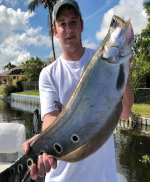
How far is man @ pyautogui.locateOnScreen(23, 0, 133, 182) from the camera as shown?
6.79 ft

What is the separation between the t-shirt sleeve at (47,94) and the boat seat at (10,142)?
Answer: 9.86 ft

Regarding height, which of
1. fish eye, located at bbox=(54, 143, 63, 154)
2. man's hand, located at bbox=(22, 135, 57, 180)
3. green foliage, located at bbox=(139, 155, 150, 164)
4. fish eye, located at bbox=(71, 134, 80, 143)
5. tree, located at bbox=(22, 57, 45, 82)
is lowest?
green foliage, located at bbox=(139, 155, 150, 164)

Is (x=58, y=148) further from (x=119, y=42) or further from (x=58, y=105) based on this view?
(x=119, y=42)

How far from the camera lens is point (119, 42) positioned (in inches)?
66.0

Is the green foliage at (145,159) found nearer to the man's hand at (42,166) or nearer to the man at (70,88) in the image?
the man at (70,88)

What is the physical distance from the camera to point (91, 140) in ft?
5.55

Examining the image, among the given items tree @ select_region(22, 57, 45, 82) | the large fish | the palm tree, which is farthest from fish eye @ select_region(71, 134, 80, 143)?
tree @ select_region(22, 57, 45, 82)

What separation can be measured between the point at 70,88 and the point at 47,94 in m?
0.26

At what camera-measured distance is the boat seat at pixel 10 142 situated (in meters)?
4.82

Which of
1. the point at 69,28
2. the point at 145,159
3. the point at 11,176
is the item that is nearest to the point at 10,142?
the point at 11,176

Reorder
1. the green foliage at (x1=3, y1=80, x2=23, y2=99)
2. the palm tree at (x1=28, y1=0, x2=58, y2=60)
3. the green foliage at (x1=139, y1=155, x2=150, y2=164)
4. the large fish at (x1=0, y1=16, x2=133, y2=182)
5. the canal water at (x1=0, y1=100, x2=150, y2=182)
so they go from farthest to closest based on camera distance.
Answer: the green foliage at (x1=3, y1=80, x2=23, y2=99), the palm tree at (x1=28, y1=0, x2=58, y2=60), the green foliage at (x1=139, y1=155, x2=150, y2=164), the canal water at (x1=0, y1=100, x2=150, y2=182), the large fish at (x1=0, y1=16, x2=133, y2=182)

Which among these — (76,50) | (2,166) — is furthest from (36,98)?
(76,50)

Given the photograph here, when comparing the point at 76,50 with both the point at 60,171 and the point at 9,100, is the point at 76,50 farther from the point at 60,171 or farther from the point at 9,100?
the point at 9,100

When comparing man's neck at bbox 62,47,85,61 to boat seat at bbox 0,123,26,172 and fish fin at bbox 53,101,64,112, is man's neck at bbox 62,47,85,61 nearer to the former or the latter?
fish fin at bbox 53,101,64,112
